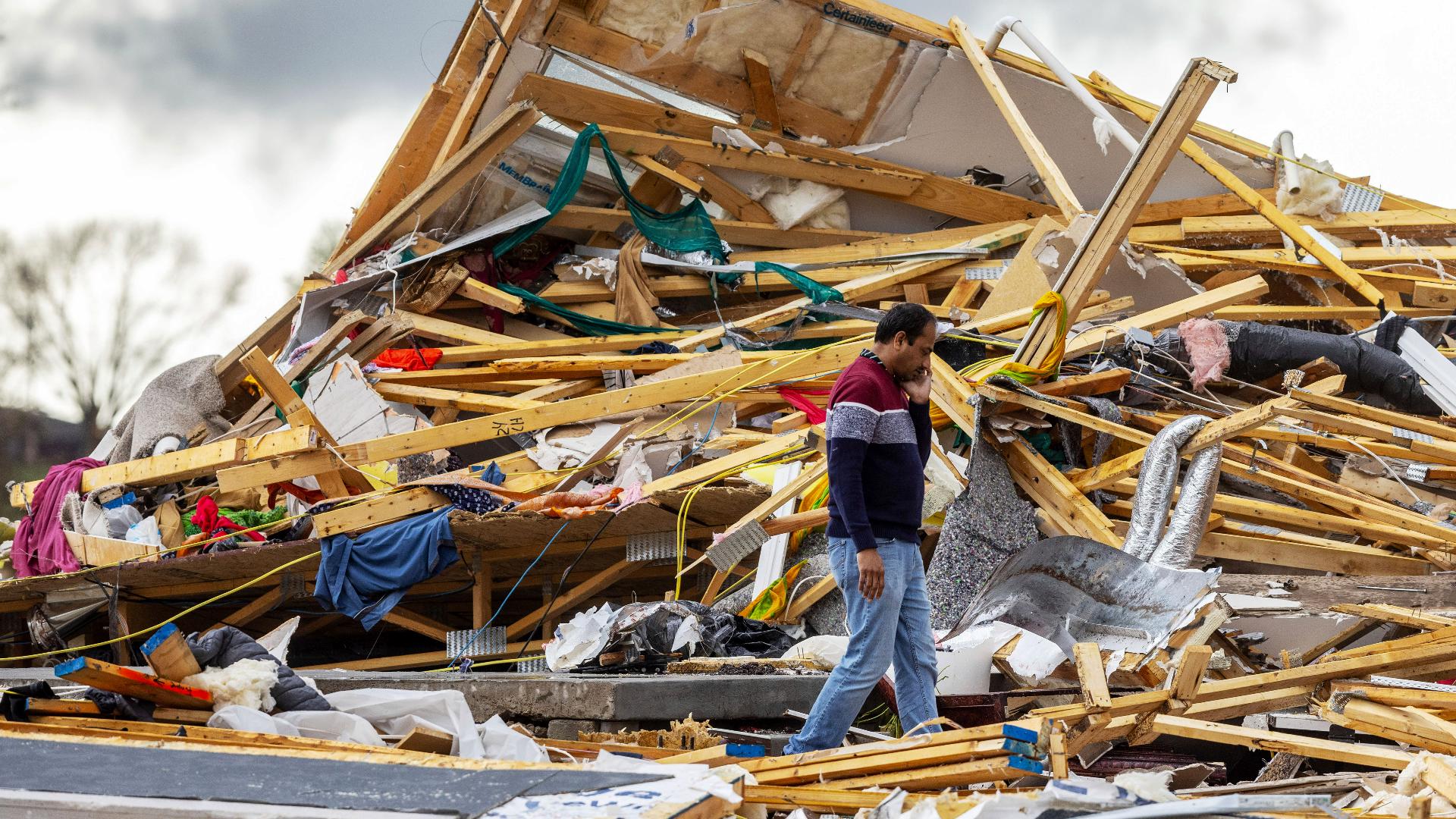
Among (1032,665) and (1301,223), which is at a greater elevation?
(1301,223)

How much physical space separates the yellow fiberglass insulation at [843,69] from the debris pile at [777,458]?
0.13ft

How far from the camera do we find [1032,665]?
5.76 m

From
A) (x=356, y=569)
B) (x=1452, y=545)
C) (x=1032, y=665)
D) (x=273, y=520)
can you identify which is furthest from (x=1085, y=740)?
(x=273, y=520)

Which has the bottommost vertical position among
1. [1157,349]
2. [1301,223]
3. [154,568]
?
[154,568]

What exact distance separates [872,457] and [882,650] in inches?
26.6

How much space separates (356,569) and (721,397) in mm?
2524

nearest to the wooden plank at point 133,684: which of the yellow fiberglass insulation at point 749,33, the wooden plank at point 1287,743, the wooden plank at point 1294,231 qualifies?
the wooden plank at point 1287,743

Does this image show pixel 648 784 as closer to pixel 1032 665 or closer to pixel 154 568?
pixel 1032 665

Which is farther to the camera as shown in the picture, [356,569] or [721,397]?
[721,397]

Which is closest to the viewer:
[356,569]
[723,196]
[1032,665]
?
[1032,665]

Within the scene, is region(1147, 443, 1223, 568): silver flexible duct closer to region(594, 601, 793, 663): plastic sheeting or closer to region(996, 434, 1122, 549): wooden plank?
region(996, 434, 1122, 549): wooden plank

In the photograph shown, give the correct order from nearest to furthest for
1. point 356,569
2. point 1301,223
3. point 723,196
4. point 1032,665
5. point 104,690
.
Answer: point 104,690 → point 1032,665 → point 356,569 → point 1301,223 → point 723,196

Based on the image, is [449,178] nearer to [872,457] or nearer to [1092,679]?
[872,457]

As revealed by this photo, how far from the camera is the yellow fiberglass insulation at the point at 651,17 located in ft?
39.5
